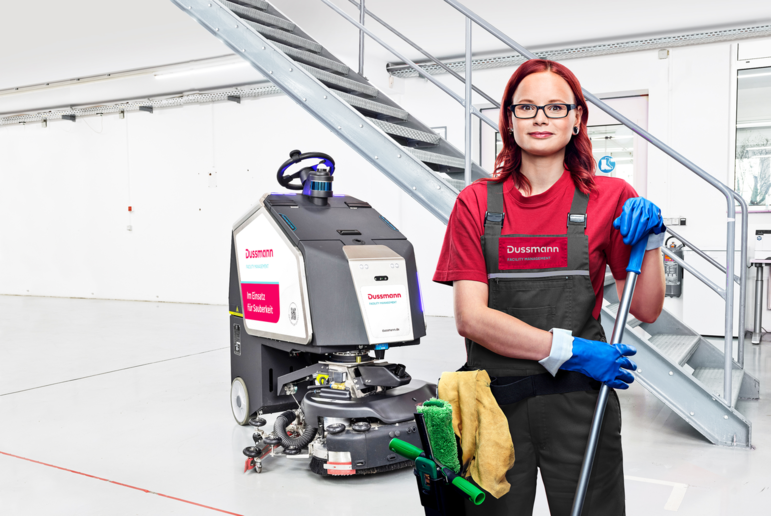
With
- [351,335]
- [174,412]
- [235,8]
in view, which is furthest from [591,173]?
[235,8]

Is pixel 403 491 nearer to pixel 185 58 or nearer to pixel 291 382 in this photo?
pixel 291 382

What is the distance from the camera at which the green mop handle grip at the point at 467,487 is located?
1157mm

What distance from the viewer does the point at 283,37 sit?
16.0 ft

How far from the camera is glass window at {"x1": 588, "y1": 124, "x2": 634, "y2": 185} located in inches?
267

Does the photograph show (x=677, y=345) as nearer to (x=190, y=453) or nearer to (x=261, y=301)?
(x=261, y=301)

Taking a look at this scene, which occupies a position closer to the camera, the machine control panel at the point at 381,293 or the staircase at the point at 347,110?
the machine control panel at the point at 381,293

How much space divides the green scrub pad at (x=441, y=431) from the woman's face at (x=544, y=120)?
0.57 metres

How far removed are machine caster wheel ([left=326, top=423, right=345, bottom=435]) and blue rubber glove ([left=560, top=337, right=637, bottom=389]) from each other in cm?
174

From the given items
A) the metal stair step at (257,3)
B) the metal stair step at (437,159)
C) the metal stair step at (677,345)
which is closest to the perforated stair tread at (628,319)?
the metal stair step at (677,345)

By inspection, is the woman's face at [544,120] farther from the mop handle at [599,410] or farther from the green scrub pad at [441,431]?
the green scrub pad at [441,431]

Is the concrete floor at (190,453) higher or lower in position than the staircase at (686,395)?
lower

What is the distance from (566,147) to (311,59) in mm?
3690

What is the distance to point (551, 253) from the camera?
4.33ft

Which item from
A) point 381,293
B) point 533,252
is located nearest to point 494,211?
point 533,252
